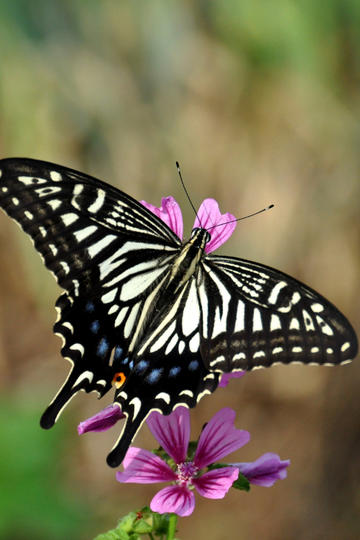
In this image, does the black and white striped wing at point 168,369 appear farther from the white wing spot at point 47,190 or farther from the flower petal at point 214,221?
the white wing spot at point 47,190

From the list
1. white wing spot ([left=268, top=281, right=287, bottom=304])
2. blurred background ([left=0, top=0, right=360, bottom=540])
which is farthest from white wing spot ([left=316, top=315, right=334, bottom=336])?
blurred background ([left=0, top=0, right=360, bottom=540])

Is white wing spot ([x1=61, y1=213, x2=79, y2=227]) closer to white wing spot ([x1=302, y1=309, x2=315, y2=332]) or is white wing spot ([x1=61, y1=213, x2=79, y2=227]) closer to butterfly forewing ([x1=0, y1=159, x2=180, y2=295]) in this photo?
butterfly forewing ([x1=0, y1=159, x2=180, y2=295])

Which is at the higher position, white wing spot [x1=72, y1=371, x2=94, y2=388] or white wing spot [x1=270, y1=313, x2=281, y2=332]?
white wing spot [x1=72, y1=371, x2=94, y2=388]

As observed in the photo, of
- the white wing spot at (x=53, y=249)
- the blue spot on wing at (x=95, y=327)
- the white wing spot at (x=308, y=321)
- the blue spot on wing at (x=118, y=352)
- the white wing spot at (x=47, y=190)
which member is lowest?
the white wing spot at (x=308, y=321)

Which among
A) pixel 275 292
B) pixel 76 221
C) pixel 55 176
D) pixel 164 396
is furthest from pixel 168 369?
pixel 55 176

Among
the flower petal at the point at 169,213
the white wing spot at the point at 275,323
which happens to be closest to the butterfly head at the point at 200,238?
the flower petal at the point at 169,213

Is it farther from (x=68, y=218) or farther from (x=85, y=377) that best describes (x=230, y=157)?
(x=85, y=377)
